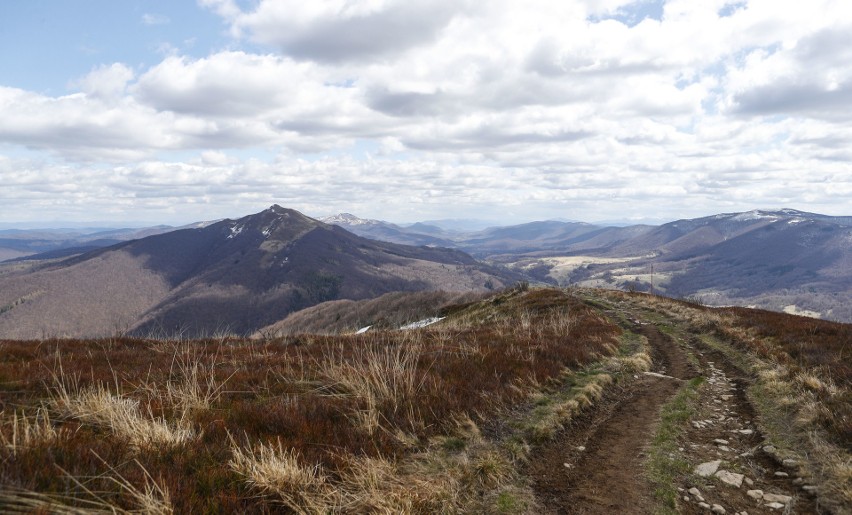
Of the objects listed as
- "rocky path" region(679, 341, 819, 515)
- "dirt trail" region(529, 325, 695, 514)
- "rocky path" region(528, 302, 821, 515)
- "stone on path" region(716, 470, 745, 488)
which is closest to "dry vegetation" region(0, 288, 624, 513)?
"dirt trail" region(529, 325, 695, 514)

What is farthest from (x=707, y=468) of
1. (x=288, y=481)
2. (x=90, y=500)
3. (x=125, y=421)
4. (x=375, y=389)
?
(x=125, y=421)

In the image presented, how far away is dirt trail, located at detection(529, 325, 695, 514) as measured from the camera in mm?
5766

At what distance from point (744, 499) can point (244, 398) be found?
8137 mm

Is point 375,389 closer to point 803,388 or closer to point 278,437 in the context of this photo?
point 278,437

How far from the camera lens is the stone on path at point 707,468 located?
21.8ft

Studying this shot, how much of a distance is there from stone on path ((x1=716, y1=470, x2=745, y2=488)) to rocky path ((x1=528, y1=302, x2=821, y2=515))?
0.5 inches

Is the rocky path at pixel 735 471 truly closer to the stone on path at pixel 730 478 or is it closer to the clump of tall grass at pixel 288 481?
the stone on path at pixel 730 478

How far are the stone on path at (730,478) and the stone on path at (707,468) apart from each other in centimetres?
10

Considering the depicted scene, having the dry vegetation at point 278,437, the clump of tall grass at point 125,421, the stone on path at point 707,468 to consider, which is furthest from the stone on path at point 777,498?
the clump of tall grass at point 125,421

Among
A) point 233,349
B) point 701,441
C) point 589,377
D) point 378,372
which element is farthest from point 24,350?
point 701,441

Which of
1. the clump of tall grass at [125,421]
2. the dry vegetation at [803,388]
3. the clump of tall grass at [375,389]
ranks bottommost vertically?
the dry vegetation at [803,388]

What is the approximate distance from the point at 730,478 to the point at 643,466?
46.9 inches

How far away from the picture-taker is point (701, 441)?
7.95 metres

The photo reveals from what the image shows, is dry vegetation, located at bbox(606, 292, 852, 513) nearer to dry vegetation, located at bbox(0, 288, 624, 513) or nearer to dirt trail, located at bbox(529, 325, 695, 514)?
dirt trail, located at bbox(529, 325, 695, 514)
